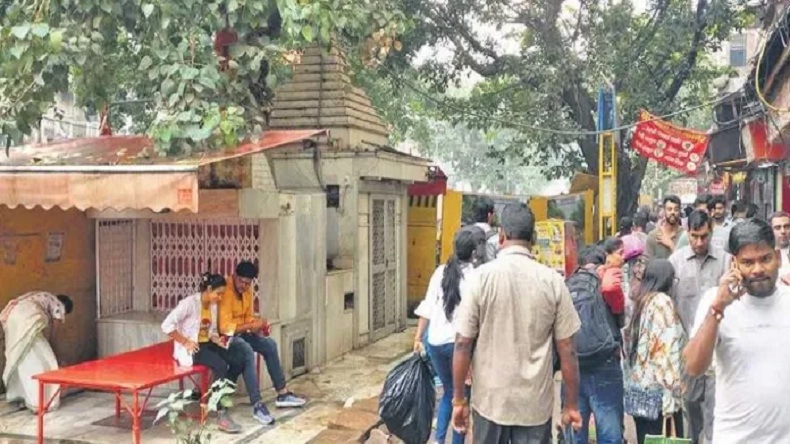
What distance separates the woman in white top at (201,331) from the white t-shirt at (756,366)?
15.8 feet

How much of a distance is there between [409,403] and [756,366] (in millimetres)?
3022

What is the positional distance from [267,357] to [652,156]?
811 centimetres

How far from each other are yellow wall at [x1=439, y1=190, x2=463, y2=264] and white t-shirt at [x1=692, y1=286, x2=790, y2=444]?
1129 cm

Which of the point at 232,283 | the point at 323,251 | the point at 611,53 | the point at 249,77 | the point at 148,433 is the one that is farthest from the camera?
the point at 611,53

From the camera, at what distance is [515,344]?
3939 mm

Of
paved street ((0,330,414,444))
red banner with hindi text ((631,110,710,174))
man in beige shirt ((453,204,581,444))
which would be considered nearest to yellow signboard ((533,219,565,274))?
red banner with hindi text ((631,110,710,174))

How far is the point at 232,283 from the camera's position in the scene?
7.25m

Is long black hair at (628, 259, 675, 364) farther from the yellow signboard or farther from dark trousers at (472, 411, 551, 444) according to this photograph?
the yellow signboard

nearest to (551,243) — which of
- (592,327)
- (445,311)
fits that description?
(445,311)

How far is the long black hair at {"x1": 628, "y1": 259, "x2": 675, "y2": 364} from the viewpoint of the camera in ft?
15.7

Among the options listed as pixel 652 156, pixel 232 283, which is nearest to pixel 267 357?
pixel 232 283

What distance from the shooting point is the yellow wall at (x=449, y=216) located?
14359 mm

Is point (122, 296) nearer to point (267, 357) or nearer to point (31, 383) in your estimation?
point (31, 383)

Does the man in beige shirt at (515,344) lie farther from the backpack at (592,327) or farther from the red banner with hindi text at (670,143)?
the red banner with hindi text at (670,143)
